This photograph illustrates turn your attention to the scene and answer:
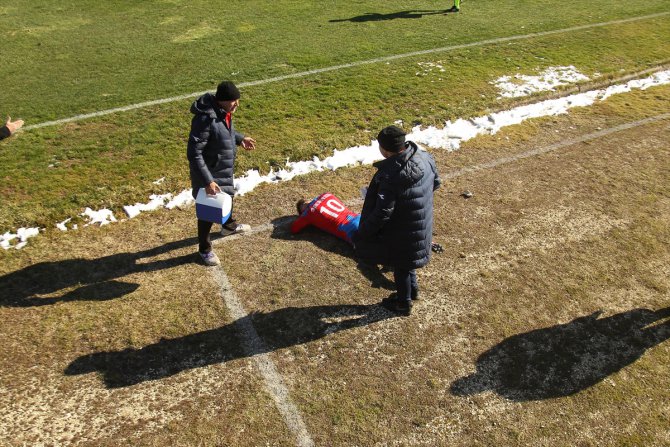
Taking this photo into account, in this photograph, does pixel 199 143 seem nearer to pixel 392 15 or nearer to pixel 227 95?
pixel 227 95

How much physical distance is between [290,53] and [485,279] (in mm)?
8544

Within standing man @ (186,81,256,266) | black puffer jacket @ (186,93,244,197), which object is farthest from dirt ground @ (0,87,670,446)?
black puffer jacket @ (186,93,244,197)

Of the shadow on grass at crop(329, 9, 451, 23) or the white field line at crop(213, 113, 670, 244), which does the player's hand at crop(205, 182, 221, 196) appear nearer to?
the white field line at crop(213, 113, 670, 244)

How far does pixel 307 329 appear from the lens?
5574 millimetres

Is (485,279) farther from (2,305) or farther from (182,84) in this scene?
(182,84)

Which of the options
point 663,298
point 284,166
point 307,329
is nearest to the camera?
point 307,329

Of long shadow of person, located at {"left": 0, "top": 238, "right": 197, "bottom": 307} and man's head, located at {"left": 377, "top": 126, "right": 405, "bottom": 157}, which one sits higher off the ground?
man's head, located at {"left": 377, "top": 126, "right": 405, "bottom": 157}

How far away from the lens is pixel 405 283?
5484mm

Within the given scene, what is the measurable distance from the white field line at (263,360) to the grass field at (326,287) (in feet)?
0.07

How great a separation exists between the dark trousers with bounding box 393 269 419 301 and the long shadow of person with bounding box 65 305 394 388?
0.33m

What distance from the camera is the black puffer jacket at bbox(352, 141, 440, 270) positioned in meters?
4.84

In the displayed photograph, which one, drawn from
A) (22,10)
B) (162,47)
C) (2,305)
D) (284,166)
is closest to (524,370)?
(284,166)

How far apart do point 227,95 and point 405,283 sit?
9.11 ft

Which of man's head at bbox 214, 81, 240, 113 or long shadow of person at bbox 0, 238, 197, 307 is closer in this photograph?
man's head at bbox 214, 81, 240, 113
